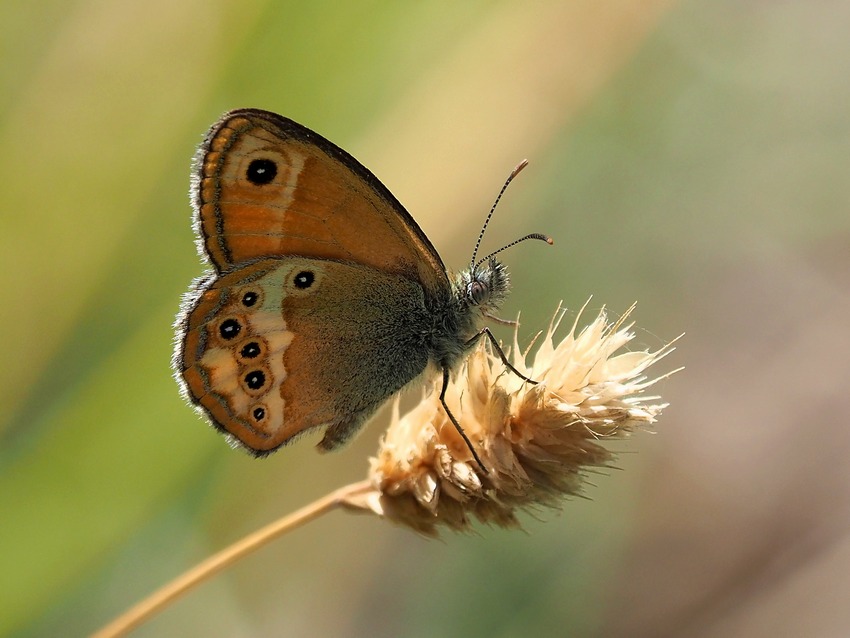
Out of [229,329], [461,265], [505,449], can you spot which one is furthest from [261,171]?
[461,265]

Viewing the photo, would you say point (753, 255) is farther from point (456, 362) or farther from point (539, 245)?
point (456, 362)

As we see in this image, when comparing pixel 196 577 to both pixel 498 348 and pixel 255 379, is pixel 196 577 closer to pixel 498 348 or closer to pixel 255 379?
pixel 255 379

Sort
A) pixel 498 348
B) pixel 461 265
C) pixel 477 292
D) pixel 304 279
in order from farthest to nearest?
1. pixel 461 265
2. pixel 477 292
3. pixel 304 279
4. pixel 498 348

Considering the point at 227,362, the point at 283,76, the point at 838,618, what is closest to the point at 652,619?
the point at 838,618

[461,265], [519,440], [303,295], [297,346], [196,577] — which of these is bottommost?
[196,577]

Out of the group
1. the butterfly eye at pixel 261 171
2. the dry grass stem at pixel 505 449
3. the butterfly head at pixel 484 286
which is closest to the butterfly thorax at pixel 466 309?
the butterfly head at pixel 484 286

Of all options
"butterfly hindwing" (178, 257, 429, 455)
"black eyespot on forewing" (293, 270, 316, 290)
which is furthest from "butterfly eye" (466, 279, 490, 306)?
"black eyespot on forewing" (293, 270, 316, 290)

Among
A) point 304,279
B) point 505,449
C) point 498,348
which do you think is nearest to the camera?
point 505,449
